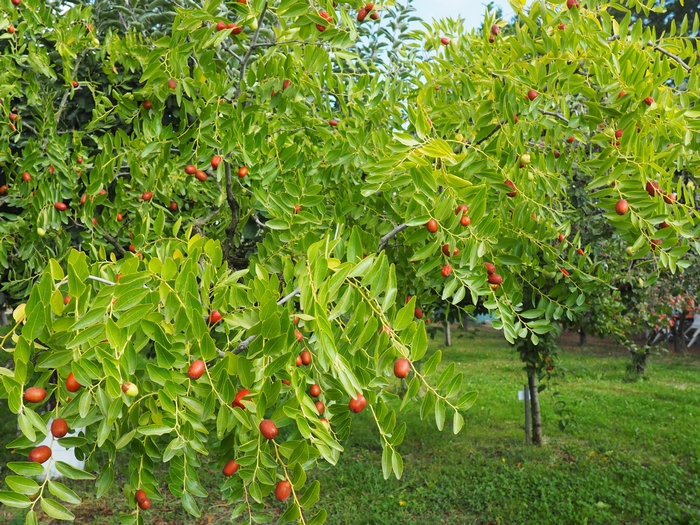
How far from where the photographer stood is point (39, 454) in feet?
3.22

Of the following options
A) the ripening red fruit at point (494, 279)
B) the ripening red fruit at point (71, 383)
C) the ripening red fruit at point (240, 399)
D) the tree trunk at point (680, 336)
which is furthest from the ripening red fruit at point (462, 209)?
the tree trunk at point (680, 336)

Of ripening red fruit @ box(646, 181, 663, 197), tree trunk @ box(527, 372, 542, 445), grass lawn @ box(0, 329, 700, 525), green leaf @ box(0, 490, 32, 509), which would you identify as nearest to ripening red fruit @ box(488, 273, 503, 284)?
ripening red fruit @ box(646, 181, 663, 197)

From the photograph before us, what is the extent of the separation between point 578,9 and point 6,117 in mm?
→ 2631

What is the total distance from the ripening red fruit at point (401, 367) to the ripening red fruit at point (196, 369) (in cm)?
38

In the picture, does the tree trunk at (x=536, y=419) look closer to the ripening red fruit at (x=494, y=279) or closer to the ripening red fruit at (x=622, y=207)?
the ripening red fruit at (x=494, y=279)

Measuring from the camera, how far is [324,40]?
1639mm

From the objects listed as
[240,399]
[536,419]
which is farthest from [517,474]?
[240,399]

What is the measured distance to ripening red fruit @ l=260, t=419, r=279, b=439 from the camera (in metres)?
1.00

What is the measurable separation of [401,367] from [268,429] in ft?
0.93

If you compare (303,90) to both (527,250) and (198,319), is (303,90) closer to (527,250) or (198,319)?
(527,250)

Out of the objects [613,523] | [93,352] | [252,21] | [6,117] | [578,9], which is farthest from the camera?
[613,523]

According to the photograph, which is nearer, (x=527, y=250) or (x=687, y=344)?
(x=527, y=250)

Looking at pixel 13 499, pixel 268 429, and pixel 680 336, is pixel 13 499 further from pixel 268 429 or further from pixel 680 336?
pixel 680 336

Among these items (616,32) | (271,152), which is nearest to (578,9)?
(616,32)
